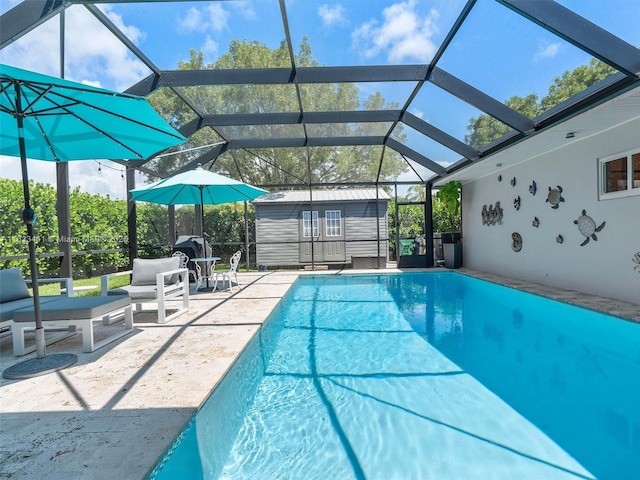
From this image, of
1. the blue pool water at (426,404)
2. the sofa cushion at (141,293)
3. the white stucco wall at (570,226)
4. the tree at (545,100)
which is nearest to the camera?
the blue pool water at (426,404)

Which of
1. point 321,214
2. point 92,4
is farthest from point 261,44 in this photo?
point 321,214

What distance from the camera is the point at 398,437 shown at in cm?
237

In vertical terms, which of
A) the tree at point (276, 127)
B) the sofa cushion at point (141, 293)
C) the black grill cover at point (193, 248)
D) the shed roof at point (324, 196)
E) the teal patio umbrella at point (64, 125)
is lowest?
the sofa cushion at point (141, 293)

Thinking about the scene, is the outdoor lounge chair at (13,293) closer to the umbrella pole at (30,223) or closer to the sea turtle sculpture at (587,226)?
the umbrella pole at (30,223)

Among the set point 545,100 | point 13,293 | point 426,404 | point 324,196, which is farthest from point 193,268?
point 545,100

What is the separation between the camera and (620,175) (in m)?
5.06

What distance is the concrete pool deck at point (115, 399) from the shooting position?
165 cm

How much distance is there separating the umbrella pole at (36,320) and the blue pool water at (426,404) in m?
1.51

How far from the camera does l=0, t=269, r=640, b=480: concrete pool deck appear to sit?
5.40 feet

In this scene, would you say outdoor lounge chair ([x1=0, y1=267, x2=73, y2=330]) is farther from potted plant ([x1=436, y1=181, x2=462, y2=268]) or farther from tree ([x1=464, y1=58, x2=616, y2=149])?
potted plant ([x1=436, y1=181, x2=462, y2=268])

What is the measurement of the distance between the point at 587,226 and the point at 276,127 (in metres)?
6.57

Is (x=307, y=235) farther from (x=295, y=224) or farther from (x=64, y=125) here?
Answer: (x=64, y=125)

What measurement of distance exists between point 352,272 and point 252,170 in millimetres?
4568

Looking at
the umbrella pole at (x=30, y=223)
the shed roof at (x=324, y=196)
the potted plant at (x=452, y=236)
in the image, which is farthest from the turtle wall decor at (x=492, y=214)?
the umbrella pole at (x=30, y=223)
